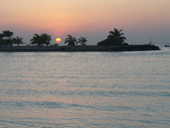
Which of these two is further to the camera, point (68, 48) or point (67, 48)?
point (67, 48)

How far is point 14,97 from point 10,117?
6.52 meters

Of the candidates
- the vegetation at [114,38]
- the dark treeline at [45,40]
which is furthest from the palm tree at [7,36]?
the vegetation at [114,38]

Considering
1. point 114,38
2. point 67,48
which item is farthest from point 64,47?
point 114,38

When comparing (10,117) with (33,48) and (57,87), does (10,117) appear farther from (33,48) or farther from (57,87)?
(33,48)

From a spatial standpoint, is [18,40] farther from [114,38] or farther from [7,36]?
[114,38]

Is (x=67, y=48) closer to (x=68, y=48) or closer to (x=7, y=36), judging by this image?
(x=68, y=48)

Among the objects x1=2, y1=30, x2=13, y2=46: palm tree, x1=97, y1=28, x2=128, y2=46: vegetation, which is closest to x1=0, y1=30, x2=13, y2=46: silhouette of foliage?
x1=2, y1=30, x2=13, y2=46: palm tree

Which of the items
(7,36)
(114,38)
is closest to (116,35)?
(114,38)

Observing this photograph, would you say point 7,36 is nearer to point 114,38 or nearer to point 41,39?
point 41,39

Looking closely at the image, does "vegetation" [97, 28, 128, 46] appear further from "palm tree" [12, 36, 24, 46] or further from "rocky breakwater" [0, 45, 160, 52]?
"palm tree" [12, 36, 24, 46]

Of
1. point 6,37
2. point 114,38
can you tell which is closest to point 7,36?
point 6,37

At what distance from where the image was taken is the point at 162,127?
1464cm

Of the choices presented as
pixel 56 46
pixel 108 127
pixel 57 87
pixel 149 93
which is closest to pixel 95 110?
pixel 108 127

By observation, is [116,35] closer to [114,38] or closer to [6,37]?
[114,38]
